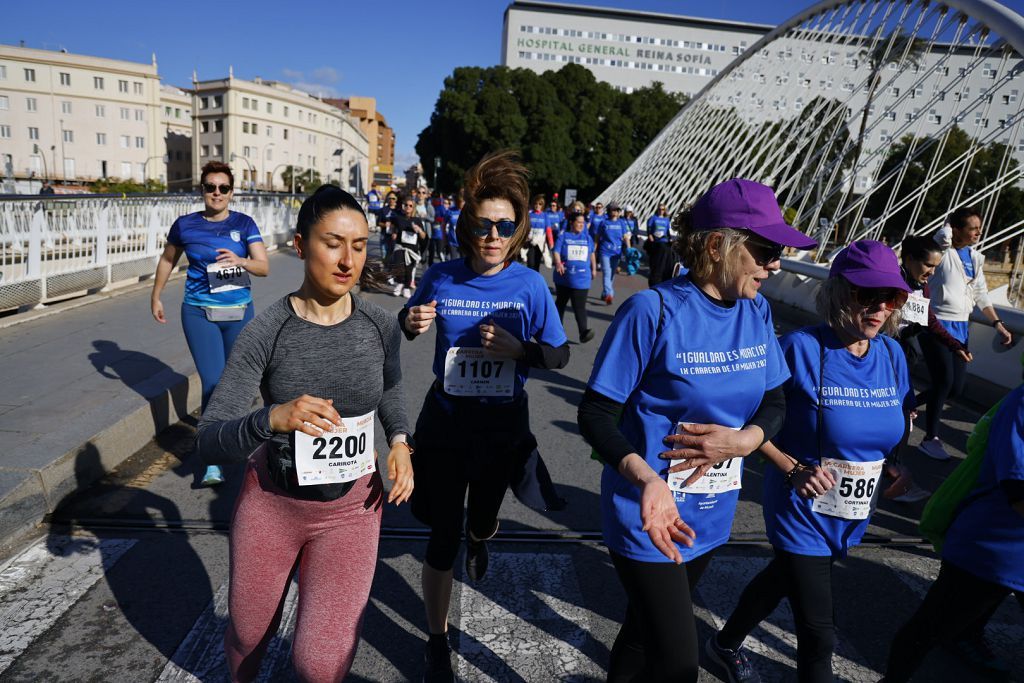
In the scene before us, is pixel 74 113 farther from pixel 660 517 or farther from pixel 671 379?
pixel 660 517

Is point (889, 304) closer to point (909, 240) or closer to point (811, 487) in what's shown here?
point (811, 487)

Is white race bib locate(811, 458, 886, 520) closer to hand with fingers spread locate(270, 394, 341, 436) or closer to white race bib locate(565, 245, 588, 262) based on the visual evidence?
hand with fingers spread locate(270, 394, 341, 436)

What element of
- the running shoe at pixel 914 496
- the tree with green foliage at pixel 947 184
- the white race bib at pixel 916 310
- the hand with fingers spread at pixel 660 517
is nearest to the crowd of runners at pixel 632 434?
the hand with fingers spread at pixel 660 517

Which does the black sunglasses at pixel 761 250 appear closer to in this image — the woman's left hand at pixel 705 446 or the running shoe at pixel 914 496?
the woman's left hand at pixel 705 446

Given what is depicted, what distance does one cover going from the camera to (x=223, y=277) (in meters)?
4.66

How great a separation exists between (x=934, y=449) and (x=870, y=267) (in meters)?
4.09

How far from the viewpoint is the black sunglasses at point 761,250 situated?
211 cm

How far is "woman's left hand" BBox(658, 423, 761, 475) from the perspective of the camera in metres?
2.07

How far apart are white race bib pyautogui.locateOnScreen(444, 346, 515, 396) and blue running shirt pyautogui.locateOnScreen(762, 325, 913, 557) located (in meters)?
1.09

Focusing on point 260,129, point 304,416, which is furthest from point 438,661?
point 260,129

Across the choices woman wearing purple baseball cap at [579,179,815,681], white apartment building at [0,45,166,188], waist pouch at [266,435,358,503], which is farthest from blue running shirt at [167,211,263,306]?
white apartment building at [0,45,166,188]

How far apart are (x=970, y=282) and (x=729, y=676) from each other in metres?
4.66

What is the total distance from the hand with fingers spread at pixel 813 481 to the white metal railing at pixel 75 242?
840 cm

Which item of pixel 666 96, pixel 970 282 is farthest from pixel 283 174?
pixel 970 282
